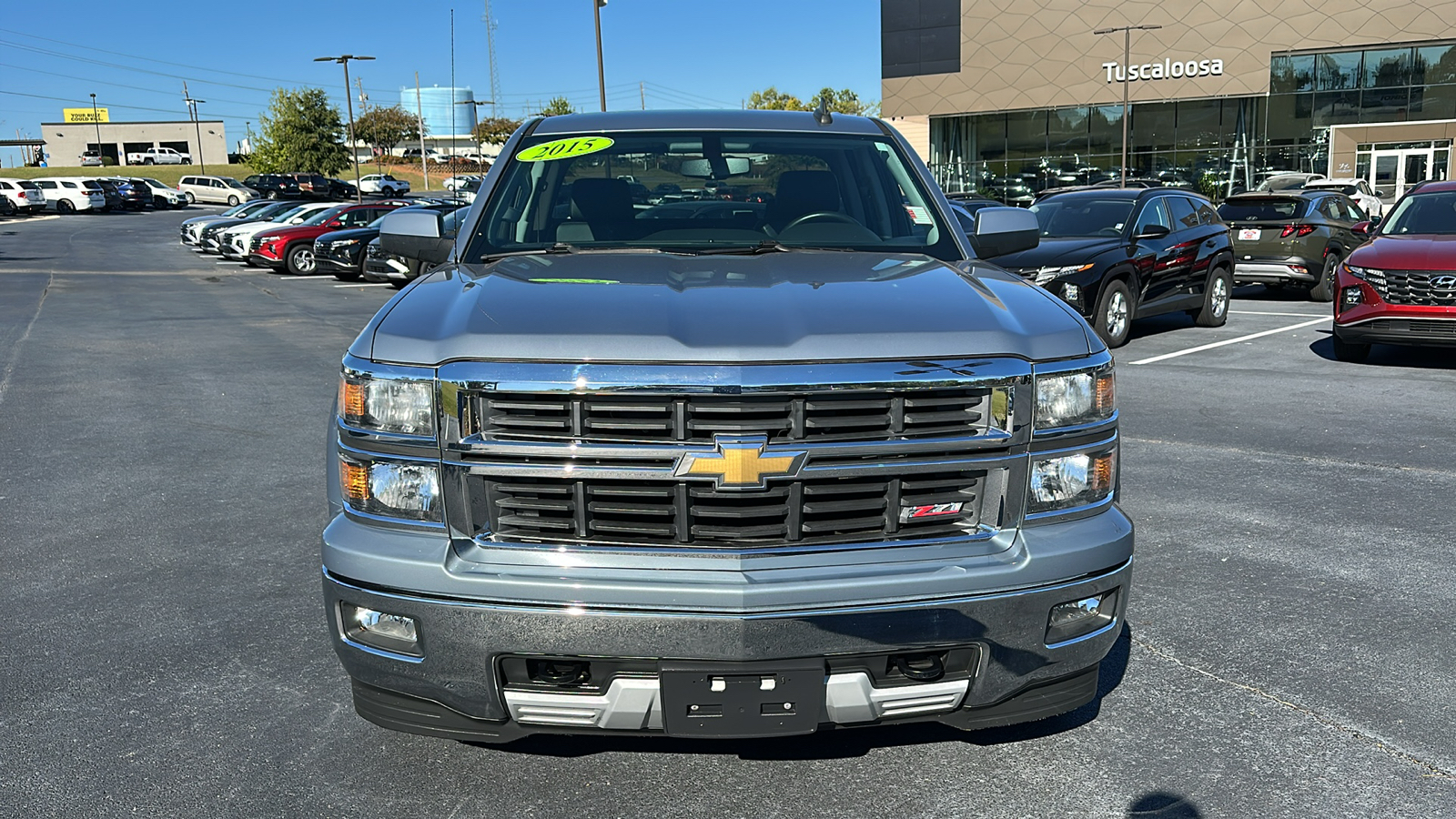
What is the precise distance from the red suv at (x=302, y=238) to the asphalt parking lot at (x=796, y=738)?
60.2ft

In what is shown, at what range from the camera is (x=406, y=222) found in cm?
446

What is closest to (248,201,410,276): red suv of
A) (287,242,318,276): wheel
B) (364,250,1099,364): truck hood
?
(287,242,318,276): wheel

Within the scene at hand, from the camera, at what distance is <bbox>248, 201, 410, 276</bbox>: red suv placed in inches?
1029

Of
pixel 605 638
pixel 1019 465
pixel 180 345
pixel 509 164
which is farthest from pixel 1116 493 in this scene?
pixel 180 345

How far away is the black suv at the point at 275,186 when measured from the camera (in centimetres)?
6651

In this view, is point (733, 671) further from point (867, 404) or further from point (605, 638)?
point (867, 404)

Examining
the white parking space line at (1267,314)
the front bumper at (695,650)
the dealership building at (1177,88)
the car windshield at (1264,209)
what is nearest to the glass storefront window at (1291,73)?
the dealership building at (1177,88)


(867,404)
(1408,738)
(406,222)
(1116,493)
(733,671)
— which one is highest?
(406,222)

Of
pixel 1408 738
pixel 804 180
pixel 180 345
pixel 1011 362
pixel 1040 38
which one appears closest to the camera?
pixel 1011 362

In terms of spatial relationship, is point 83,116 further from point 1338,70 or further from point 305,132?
point 1338,70

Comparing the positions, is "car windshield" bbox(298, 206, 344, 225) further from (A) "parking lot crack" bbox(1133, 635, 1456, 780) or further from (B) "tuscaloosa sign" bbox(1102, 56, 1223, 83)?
(B) "tuscaloosa sign" bbox(1102, 56, 1223, 83)

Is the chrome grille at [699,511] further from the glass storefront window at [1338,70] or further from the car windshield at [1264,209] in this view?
the glass storefront window at [1338,70]

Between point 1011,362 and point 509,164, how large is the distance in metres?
2.38

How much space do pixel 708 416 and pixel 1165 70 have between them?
185ft
